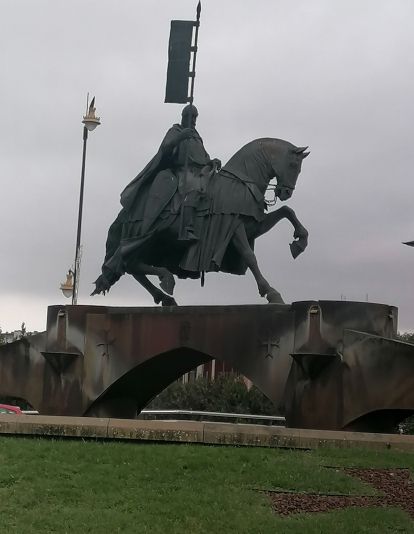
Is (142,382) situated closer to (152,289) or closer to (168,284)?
(152,289)

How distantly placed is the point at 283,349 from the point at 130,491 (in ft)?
20.5

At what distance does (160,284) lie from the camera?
16969mm

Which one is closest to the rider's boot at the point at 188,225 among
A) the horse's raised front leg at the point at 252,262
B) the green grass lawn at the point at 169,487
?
the horse's raised front leg at the point at 252,262

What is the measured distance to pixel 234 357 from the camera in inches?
607

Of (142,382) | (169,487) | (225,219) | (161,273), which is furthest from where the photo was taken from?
(142,382)

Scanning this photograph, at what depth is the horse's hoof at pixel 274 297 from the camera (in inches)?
609

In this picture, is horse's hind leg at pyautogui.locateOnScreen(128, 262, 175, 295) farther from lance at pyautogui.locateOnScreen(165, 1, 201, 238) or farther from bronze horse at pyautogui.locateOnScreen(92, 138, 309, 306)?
lance at pyautogui.locateOnScreen(165, 1, 201, 238)

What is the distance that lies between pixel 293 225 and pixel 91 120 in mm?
9704

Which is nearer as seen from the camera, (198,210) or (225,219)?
(225,219)

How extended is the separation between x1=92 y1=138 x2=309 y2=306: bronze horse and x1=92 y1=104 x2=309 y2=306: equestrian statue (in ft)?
0.06

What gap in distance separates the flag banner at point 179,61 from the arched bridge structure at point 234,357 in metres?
4.23

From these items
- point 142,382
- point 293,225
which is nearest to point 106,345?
point 142,382

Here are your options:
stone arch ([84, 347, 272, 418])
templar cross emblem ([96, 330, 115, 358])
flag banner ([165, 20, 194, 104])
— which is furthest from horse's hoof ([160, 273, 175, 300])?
flag banner ([165, 20, 194, 104])

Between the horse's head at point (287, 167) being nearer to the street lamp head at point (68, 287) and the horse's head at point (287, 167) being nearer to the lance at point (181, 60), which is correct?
the lance at point (181, 60)
